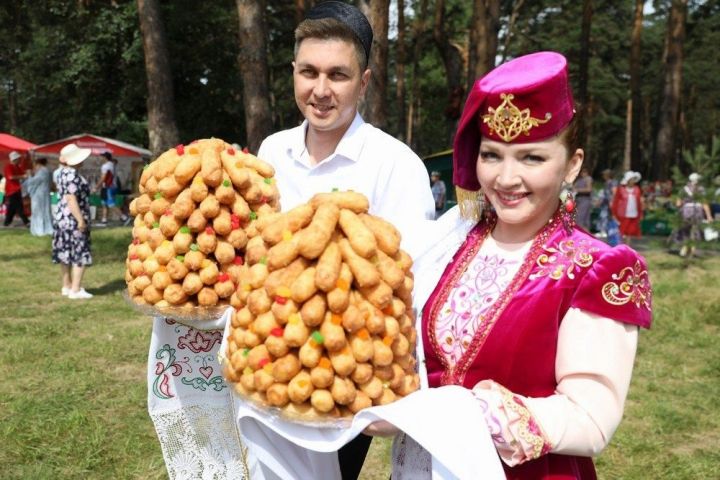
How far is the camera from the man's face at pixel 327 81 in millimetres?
2377

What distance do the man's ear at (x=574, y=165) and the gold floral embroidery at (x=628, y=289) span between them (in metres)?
0.30

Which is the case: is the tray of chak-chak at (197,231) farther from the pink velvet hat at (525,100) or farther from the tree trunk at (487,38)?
the tree trunk at (487,38)

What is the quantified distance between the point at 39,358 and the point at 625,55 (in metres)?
40.6

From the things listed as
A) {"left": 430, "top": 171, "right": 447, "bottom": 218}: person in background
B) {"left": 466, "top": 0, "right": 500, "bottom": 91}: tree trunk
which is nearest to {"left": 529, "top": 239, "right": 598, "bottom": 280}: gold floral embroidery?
{"left": 466, "top": 0, "right": 500, "bottom": 91}: tree trunk

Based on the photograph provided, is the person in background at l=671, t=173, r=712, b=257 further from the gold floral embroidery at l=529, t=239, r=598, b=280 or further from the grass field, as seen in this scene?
the gold floral embroidery at l=529, t=239, r=598, b=280

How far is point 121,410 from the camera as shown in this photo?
5.04 meters

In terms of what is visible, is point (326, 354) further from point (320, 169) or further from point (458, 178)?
point (320, 169)

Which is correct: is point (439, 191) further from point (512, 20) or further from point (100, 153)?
point (512, 20)

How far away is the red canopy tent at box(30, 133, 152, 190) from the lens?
2116 cm

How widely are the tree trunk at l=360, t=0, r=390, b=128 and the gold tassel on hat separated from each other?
5793 mm

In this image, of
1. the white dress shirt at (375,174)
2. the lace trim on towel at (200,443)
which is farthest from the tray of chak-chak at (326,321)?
the lace trim on towel at (200,443)

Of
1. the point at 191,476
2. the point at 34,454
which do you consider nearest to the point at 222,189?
the point at 191,476

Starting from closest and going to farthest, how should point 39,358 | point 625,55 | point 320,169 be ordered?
point 320,169 < point 39,358 < point 625,55

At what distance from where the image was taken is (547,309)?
1.67m
